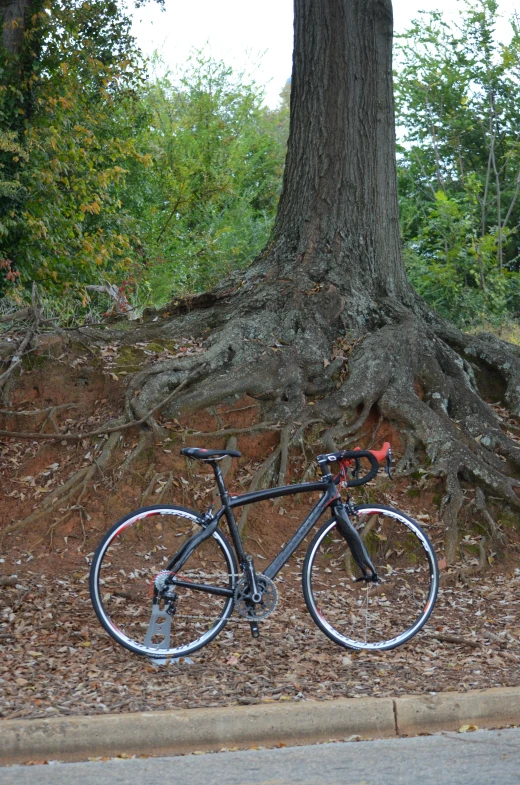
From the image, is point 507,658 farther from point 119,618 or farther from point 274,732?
point 119,618

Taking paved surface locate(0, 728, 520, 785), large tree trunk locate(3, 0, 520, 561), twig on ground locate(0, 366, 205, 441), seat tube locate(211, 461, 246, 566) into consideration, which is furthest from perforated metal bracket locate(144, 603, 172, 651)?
twig on ground locate(0, 366, 205, 441)

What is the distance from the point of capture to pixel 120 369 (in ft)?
28.1

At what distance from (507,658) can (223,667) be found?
1678 millimetres

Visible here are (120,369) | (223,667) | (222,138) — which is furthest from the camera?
(222,138)

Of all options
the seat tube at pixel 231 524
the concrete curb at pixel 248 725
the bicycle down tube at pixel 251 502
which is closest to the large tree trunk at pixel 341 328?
the bicycle down tube at pixel 251 502

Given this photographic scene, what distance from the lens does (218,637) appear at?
19.2 ft

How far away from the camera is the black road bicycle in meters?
5.50

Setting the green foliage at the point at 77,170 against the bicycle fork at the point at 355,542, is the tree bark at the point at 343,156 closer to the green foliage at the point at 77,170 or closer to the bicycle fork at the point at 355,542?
the bicycle fork at the point at 355,542

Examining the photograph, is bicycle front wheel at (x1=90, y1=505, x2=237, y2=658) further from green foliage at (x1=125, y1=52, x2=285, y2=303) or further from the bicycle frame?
green foliage at (x1=125, y1=52, x2=285, y2=303)

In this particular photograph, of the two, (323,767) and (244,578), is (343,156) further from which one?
(323,767)

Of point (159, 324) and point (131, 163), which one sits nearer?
point (159, 324)

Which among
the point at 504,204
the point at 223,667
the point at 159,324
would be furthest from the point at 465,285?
the point at 223,667

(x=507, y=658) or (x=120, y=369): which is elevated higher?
(x=120, y=369)

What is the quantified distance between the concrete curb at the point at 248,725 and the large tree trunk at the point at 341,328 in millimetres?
2577
